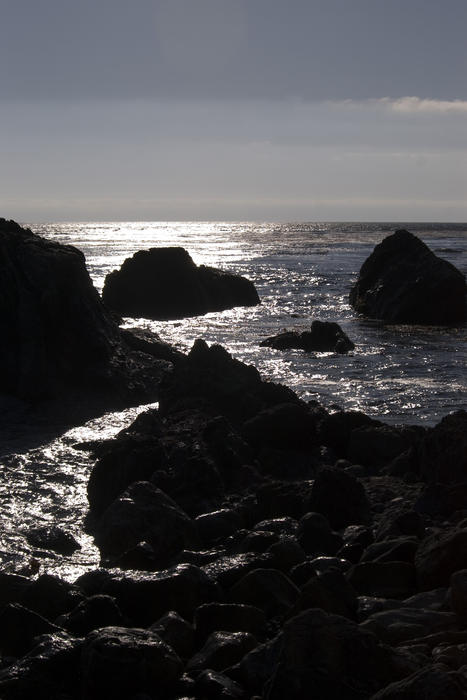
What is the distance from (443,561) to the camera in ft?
27.7

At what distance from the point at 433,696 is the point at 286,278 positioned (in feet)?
171

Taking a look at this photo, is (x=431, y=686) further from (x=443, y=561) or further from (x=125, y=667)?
(x=443, y=561)

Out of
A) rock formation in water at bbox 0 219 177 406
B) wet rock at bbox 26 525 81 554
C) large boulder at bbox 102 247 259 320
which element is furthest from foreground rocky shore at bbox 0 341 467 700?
large boulder at bbox 102 247 259 320

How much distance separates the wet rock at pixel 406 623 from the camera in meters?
7.36

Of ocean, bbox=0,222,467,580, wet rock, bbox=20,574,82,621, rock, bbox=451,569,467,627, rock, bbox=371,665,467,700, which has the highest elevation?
rock, bbox=371,665,467,700

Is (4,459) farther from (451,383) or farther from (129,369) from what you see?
(451,383)

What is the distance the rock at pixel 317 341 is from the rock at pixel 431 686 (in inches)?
873

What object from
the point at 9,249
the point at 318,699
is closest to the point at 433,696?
the point at 318,699

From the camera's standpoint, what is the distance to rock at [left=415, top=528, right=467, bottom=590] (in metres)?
8.41

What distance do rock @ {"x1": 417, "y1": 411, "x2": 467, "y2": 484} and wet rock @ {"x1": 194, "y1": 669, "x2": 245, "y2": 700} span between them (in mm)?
5523

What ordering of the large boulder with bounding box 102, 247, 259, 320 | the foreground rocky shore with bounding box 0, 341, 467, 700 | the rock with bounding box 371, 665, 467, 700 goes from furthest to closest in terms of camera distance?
the large boulder with bounding box 102, 247, 259, 320 < the foreground rocky shore with bounding box 0, 341, 467, 700 < the rock with bounding box 371, 665, 467, 700

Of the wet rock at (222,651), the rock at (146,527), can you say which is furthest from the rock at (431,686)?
the rock at (146,527)

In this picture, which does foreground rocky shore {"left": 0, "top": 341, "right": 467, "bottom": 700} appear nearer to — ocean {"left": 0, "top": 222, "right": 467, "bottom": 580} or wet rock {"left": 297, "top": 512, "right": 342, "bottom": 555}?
wet rock {"left": 297, "top": 512, "right": 342, "bottom": 555}

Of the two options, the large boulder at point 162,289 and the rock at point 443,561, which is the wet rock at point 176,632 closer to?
the rock at point 443,561
